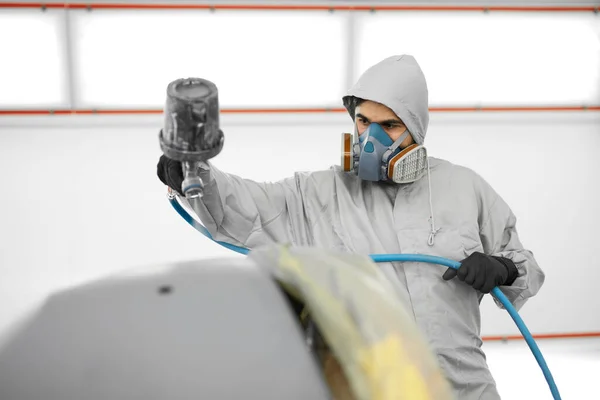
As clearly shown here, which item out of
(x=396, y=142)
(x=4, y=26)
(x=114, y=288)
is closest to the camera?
(x=114, y=288)

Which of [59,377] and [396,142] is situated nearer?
[59,377]

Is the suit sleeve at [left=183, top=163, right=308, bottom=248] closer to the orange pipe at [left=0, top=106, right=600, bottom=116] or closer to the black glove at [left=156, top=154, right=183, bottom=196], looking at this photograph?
the black glove at [left=156, top=154, right=183, bottom=196]

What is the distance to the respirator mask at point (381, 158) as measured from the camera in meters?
1.91

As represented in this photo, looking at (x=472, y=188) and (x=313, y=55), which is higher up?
(x=313, y=55)

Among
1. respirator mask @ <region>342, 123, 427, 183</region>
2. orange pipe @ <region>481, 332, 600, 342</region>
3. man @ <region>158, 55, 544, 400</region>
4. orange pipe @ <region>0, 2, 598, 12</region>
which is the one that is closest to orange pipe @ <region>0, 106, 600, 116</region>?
orange pipe @ <region>0, 2, 598, 12</region>

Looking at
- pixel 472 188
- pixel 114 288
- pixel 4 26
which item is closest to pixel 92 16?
pixel 4 26

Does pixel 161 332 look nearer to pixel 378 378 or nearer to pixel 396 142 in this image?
pixel 378 378

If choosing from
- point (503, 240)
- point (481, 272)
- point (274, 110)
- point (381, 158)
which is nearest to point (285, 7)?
point (274, 110)

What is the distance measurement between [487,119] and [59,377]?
3.04m

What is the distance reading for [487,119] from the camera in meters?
3.50

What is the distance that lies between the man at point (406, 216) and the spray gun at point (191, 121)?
0.29 meters

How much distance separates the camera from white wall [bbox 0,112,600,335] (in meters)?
3.29

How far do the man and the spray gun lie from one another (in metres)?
0.29

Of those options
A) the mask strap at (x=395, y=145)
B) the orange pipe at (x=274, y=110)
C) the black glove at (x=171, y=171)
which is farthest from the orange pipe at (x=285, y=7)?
the black glove at (x=171, y=171)
